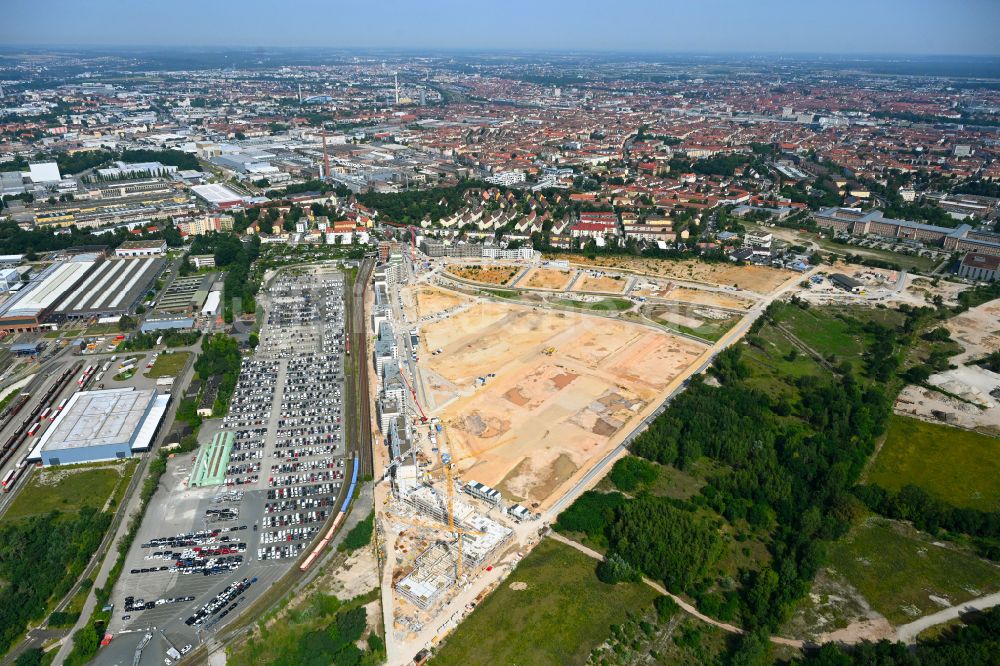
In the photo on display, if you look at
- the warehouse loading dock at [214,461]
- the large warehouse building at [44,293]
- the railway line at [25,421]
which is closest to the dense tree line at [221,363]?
the warehouse loading dock at [214,461]

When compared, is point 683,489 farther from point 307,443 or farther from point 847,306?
point 847,306

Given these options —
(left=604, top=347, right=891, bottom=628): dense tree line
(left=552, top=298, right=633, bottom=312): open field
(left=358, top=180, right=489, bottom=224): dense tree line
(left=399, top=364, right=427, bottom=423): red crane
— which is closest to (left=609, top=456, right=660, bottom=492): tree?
(left=604, top=347, right=891, bottom=628): dense tree line

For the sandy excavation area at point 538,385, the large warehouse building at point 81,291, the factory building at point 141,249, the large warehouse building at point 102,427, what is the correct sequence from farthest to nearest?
the factory building at point 141,249 < the large warehouse building at point 81,291 < the sandy excavation area at point 538,385 < the large warehouse building at point 102,427

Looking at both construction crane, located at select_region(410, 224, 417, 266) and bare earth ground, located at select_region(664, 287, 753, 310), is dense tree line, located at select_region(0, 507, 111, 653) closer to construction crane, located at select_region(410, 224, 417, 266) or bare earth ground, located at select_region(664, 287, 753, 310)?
construction crane, located at select_region(410, 224, 417, 266)

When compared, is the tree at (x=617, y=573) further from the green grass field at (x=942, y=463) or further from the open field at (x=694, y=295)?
the open field at (x=694, y=295)

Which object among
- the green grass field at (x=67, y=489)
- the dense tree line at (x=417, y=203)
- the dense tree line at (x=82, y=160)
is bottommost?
the green grass field at (x=67, y=489)

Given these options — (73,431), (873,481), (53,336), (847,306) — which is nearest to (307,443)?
(73,431)
